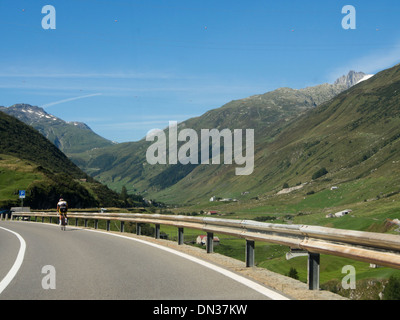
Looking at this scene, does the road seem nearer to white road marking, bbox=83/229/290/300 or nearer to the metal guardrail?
white road marking, bbox=83/229/290/300

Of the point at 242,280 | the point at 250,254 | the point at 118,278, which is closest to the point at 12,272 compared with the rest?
the point at 118,278

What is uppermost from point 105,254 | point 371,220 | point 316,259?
point 316,259

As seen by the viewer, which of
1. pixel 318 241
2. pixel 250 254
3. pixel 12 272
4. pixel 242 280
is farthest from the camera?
pixel 250 254

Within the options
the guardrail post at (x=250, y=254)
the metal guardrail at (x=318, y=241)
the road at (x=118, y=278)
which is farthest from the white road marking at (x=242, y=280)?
the metal guardrail at (x=318, y=241)

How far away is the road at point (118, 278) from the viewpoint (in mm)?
7945

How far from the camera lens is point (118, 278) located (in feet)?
31.9

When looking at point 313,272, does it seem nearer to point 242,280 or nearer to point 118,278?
point 242,280

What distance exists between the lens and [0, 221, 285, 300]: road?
795 cm

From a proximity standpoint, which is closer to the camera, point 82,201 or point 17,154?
point 82,201

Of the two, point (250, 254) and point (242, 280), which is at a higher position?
point (250, 254)

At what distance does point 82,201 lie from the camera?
133750 millimetres
